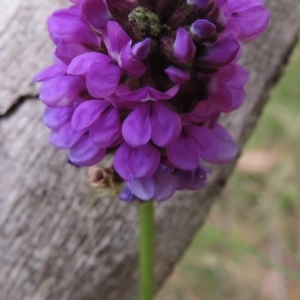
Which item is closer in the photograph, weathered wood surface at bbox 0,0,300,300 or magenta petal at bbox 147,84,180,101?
magenta petal at bbox 147,84,180,101

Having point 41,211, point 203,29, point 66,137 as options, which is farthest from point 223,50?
point 41,211

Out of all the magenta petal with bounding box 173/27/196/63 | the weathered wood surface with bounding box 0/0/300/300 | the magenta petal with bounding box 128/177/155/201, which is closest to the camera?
the magenta petal with bounding box 173/27/196/63

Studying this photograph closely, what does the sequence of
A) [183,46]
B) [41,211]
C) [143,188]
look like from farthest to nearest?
[41,211], [143,188], [183,46]

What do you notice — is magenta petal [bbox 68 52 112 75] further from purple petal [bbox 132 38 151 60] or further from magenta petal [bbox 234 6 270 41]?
magenta petal [bbox 234 6 270 41]

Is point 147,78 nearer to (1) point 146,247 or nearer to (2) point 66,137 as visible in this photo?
(2) point 66,137

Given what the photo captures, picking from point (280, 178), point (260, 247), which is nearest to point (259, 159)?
point (280, 178)

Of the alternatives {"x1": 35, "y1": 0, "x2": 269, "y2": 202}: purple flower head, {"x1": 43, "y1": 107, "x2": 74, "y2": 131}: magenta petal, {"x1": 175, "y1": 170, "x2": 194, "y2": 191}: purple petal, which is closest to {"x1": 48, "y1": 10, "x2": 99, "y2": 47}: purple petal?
{"x1": 35, "y1": 0, "x2": 269, "y2": 202}: purple flower head

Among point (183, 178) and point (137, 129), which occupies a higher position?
point (137, 129)

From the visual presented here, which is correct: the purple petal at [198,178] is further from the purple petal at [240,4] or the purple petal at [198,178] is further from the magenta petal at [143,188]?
the purple petal at [240,4]
